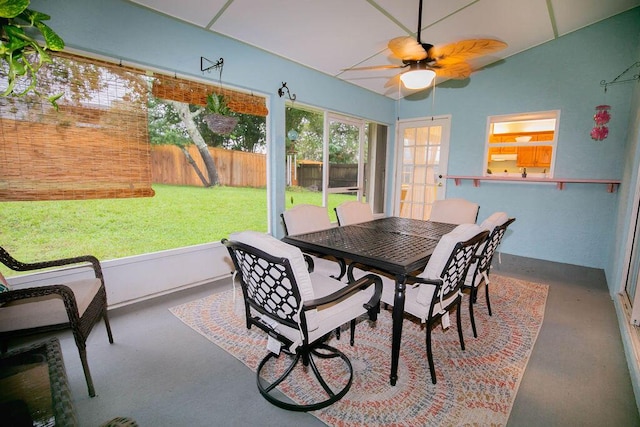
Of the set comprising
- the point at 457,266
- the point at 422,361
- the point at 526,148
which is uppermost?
the point at 526,148

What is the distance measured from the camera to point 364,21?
2926 mm

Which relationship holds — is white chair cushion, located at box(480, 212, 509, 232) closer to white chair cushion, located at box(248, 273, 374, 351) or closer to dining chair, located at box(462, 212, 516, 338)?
dining chair, located at box(462, 212, 516, 338)

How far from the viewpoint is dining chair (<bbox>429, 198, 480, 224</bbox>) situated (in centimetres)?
322

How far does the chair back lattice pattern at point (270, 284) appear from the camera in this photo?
1243 millimetres

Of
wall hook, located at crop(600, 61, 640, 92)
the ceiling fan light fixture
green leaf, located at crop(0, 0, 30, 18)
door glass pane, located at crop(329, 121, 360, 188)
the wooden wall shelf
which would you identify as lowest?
the wooden wall shelf

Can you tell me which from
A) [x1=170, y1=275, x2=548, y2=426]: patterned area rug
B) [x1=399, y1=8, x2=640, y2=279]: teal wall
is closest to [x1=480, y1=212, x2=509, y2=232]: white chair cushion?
[x1=170, y1=275, x2=548, y2=426]: patterned area rug

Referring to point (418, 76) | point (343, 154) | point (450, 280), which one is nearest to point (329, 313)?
point (450, 280)

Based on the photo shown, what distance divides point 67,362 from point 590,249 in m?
5.53

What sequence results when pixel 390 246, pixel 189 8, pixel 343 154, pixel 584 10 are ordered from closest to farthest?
pixel 390 246, pixel 189 8, pixel 584 10, pixel 343 154

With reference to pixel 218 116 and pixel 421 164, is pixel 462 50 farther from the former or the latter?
pixel 421 164

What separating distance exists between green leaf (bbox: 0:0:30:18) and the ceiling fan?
2047 mm

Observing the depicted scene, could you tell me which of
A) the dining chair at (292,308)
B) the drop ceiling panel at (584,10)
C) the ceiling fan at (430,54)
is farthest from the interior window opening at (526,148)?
the dining chair at (292,308)

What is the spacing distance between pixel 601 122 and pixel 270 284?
4.48m

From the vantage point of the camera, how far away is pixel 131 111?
2.44 m
